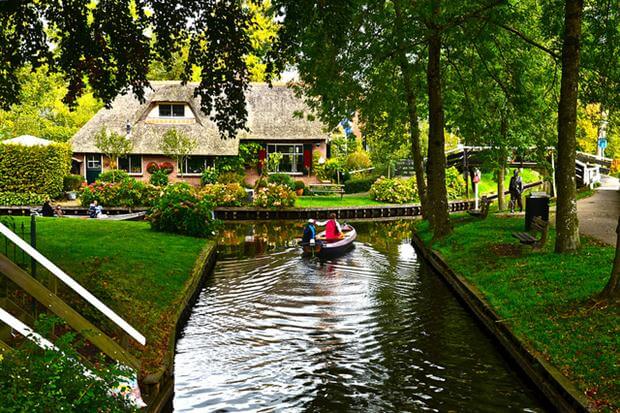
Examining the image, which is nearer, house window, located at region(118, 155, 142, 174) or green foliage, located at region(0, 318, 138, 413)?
green foliage, located at region(0, 318, 138, 413)

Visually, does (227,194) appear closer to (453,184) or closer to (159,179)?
(159,179)

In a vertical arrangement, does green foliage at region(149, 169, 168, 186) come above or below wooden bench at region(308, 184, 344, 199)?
above

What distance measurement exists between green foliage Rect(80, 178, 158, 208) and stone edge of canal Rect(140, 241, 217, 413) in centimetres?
1587

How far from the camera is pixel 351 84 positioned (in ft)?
77.0

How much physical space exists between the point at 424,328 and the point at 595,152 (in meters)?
46.8

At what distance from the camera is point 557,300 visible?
487 inches

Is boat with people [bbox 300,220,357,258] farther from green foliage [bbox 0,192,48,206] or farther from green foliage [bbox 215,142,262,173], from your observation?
green foliage [bbox 215,142,262,173]

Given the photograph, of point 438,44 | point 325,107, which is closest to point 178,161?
point 325,107

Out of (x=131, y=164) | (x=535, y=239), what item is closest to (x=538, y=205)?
(x=535, y=239)

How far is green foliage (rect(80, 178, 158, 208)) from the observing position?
37.3 meters

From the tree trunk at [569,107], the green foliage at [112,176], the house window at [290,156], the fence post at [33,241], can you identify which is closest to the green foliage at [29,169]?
the green foliage at [112,176]

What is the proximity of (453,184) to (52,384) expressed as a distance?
3993 centimetres

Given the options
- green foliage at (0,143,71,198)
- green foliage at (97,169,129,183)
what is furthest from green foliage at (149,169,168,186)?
green foliage at (0,143,71,198)

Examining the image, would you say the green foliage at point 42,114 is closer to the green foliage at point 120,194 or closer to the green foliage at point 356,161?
the green foliage at point 120,194
